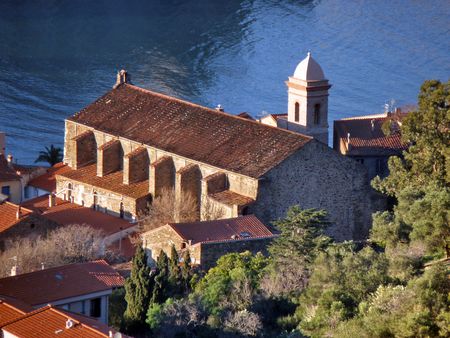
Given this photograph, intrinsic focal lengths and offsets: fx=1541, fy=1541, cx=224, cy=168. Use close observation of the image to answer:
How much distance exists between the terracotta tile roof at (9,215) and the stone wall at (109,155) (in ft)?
22.6

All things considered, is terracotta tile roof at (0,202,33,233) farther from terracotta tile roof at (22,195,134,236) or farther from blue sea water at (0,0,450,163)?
blue sea water at (0,0,450,163)

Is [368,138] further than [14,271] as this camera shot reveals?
Yes

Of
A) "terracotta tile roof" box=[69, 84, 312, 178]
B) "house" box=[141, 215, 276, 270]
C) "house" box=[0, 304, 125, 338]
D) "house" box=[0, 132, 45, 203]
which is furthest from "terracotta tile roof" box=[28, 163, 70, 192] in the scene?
"house" box=[0, 304, 125, 338]

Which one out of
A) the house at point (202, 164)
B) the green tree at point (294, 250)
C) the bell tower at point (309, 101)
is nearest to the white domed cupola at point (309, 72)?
the bell tower at point (309, 101)

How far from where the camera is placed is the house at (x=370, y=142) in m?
56.5

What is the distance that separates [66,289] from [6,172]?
19.5m

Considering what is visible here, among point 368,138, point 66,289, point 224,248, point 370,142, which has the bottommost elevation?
point 66,289

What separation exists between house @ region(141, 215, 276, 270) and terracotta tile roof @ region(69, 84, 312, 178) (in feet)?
10.2

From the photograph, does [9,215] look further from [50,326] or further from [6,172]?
[50,326]

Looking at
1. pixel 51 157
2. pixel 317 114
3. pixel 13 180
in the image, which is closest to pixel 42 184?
pixel 13 180

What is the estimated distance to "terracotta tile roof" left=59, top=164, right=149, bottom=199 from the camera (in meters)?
56.7

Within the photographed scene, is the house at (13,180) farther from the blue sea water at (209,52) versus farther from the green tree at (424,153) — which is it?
the green tree at (424,153)

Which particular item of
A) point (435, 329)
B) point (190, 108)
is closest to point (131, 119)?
point (190, 108)

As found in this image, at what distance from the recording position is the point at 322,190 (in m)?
53.3
